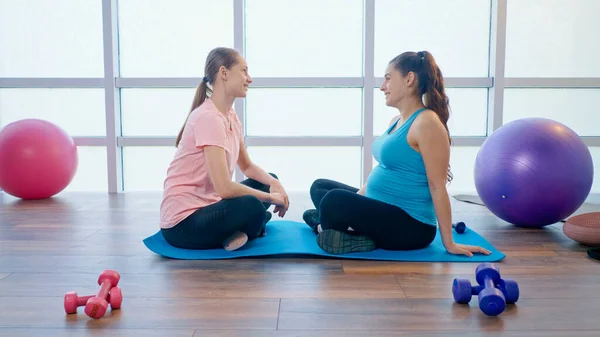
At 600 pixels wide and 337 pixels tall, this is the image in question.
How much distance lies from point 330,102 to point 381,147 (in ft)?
7.35

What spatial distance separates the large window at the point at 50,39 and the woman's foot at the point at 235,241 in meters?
2.95

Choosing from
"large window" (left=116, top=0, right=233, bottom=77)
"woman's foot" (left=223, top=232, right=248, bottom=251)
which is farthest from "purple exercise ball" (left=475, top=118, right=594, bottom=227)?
"large window" (left=116, top=0, right=233, bottom=77)

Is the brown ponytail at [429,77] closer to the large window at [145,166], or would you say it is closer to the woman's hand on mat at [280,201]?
the woman's hand on mat at [280,201]

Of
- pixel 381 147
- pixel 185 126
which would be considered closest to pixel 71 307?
pixel 185 126

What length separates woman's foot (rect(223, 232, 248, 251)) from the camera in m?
2.34

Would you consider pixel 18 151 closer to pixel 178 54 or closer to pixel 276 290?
pixel 178 54

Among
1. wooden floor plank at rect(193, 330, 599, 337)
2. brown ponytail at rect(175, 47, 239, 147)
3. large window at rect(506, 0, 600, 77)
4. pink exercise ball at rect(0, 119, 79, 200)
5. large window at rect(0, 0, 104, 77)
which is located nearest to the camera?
wooden floor plank at rect(193, 330, 599, 337)

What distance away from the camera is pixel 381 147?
240cm

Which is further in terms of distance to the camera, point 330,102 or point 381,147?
point 330,102

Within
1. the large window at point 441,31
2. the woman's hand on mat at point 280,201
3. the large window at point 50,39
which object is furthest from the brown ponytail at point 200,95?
the large window at point 50,39

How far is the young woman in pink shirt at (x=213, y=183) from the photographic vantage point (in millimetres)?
2262

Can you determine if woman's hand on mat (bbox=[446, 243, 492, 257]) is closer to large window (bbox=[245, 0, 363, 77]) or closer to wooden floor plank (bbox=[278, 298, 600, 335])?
wooden floor plank (bbox=[278, 298, 600, 335])

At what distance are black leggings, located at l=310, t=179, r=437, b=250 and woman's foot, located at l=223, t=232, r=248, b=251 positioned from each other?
373 mm

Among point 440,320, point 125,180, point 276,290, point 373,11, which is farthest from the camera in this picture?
point 125,180
